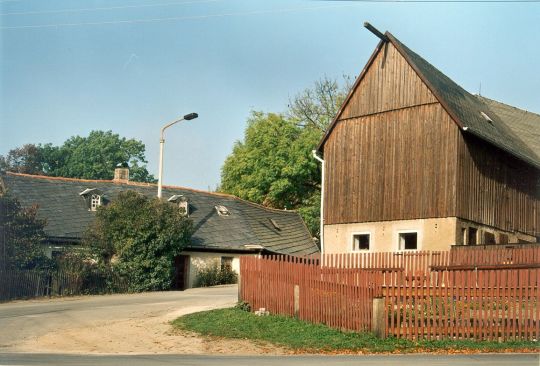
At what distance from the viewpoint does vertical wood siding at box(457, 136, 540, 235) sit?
98.6ft

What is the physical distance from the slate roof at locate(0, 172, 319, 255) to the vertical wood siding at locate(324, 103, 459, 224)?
34.6ft

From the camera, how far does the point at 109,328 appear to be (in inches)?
836

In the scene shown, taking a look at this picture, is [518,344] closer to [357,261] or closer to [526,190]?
[357,261]

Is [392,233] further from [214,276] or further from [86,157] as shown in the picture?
[86,157]

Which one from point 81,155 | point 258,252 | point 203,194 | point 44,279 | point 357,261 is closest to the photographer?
point 357,261

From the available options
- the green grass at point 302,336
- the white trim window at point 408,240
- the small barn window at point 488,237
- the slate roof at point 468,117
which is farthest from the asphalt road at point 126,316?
the slate roof at point 468,117

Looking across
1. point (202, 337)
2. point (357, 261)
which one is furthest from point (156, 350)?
point (357, 261)

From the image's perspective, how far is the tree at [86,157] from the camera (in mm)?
71062

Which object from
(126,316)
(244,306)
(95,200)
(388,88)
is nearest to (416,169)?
(388,88)

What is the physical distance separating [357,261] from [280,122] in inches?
1347

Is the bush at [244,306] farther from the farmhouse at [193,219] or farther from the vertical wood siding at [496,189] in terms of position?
the farmhouse at [193,219]

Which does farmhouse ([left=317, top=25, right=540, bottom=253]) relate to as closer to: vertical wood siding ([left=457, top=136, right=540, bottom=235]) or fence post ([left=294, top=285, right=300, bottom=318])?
vertical wood siding ([left=457, top=136, right=540, bottom=235])

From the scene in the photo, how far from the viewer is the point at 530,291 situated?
17453mm

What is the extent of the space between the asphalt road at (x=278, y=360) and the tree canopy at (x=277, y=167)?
38966 millimetres
